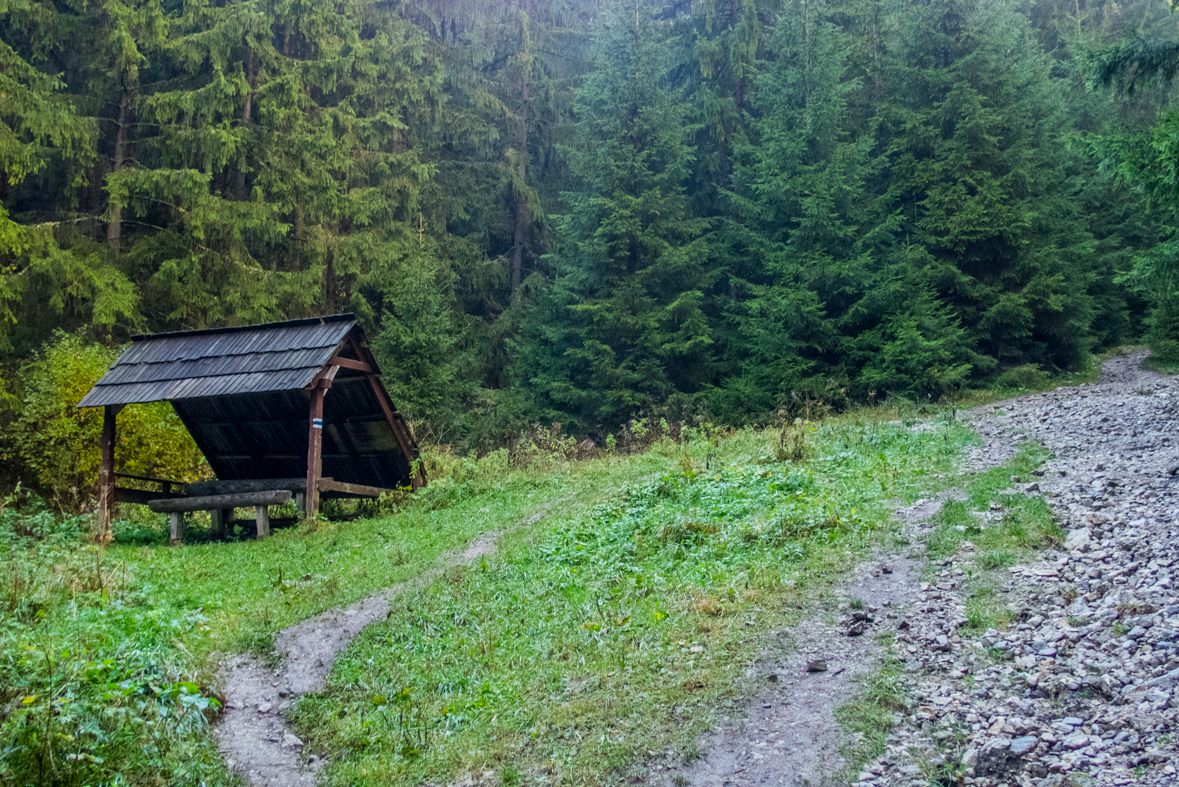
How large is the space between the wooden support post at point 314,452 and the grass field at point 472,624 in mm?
665

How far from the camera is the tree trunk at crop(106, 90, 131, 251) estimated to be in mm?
21312

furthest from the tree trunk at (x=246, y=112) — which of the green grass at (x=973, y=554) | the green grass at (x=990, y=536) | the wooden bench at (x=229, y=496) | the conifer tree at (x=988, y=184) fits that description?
the green grass at (x=990, y=536)

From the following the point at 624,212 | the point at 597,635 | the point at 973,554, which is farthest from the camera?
the point at 624,212

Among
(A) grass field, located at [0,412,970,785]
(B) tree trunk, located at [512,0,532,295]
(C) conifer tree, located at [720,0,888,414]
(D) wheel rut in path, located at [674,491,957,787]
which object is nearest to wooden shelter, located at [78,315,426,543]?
(A) grass field, located at [0,412,970,785]

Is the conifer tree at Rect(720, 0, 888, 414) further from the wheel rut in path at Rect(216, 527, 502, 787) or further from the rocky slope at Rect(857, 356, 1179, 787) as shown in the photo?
the wheel rut in path at Rect(216, 527, 502, 787)

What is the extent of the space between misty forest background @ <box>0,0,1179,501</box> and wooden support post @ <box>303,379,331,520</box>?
5289 millimetres

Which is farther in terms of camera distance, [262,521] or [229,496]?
[229,496]

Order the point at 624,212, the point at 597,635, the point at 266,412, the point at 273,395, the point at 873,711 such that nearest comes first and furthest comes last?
the point at 873,711 < the point at 597,635 < the point at 273,395 < the point at 266,412 < the point at 624,212

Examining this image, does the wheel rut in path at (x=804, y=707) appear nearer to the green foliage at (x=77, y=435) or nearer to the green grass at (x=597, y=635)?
the green grass at (x=597, y=635)

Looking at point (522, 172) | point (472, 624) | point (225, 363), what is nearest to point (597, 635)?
point (472, 624)

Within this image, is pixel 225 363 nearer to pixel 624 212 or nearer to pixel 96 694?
pixel 96 694

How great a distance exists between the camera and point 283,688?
6.23m

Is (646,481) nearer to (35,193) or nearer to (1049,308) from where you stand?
(1049,308)

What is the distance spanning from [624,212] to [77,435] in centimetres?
1574
